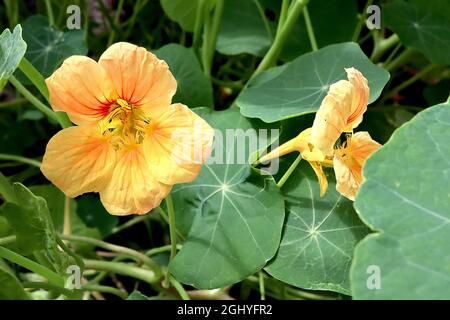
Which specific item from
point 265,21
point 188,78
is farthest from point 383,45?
point 188,78

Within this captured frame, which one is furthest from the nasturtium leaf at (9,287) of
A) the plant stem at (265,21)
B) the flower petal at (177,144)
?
the plant stem at (265,21)

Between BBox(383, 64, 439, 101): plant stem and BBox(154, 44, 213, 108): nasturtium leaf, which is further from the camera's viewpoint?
BBox(383, 64, 439, 101): plant stem

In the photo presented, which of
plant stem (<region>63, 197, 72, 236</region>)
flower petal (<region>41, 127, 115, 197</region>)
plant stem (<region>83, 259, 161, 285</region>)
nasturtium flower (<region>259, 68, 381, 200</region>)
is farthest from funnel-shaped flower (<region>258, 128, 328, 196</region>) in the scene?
plant stem (<region>63, 197, 72, 236</region>)

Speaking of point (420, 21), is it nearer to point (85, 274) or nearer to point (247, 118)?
point (247, 118)

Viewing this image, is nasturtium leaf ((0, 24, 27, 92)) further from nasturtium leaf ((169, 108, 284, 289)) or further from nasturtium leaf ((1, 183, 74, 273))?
nasturtium leaf ((169, 108, 284, 289))

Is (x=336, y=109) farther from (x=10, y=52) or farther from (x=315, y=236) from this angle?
(x=10, y=52)
